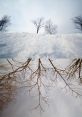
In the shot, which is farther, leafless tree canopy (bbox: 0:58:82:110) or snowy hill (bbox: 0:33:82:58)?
snowy hill (bbox: 0:33:82:58)

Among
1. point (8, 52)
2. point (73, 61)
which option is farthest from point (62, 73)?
point (8, 52)

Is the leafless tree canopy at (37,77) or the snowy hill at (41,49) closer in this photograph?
the leafless tree canopy at (37,77)

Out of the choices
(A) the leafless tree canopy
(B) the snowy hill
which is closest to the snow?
(B) the snowy hill

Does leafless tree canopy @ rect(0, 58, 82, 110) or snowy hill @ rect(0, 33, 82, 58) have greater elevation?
snowy hill @ rect(0, 33, 82, 58)

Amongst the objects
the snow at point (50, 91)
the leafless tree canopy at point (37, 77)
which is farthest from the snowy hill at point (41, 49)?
the leafless tree canopy at point (37, 77)

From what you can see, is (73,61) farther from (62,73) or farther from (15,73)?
(15,73)

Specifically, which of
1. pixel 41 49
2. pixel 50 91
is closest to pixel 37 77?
pixel 50 91

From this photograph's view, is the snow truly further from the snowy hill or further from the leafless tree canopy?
the leafless tree canopy

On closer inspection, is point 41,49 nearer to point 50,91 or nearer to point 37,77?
point 37,77

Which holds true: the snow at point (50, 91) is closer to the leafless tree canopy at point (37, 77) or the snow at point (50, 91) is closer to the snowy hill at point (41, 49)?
the snowy hill at point (41, 49)

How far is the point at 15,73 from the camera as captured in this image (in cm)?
686

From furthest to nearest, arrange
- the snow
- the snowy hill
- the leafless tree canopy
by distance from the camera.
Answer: the snowy hill, the leafless tree canopy, the snow

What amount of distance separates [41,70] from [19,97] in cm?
207

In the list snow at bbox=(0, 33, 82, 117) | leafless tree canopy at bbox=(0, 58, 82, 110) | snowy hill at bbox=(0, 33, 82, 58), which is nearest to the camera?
snow at bbox=(0, 33, 82, 117)
